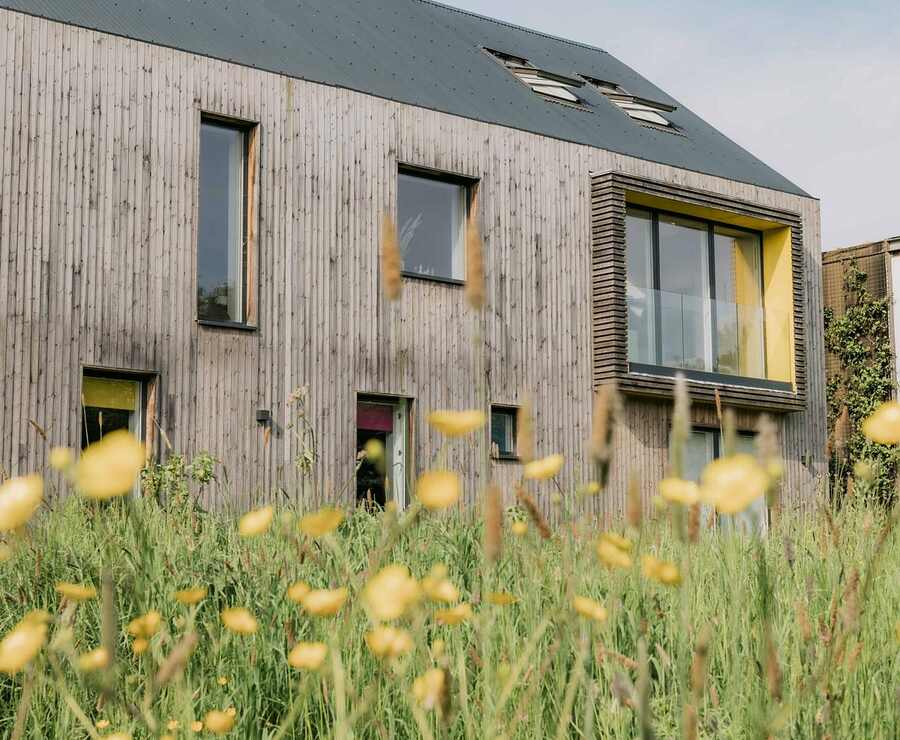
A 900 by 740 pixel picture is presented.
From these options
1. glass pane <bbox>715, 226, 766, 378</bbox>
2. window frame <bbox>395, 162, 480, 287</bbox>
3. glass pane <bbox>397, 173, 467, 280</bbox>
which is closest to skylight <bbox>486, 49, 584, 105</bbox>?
glass pane <bbox>715, 226, 766, 378</bbox>

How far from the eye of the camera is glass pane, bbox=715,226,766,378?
17.3m

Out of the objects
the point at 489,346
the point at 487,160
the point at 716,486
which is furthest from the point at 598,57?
the point at 716,486

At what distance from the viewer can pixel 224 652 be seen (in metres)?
3.35

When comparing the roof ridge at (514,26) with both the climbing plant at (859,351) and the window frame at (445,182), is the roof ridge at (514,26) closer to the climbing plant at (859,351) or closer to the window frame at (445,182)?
the window frame at (445,182)

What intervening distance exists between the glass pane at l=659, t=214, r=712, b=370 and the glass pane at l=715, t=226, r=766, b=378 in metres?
0.28

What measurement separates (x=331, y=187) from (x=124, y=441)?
12.9m

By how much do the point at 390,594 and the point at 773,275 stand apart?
1813cm

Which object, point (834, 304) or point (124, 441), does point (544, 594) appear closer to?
point (124, 441)

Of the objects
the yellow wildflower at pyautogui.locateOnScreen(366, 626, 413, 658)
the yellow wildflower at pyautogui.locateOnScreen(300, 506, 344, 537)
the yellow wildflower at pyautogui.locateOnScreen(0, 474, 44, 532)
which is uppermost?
the yellow wildflower at pyautogui.locateOnScreen(0, 474, 44, 532)

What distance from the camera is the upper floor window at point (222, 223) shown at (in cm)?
1280

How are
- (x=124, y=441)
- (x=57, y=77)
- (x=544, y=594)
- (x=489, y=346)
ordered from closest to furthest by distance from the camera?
(x=124, y=441)
(x=544, y=594)
(x=57, y=77)
(x=489, y=346)

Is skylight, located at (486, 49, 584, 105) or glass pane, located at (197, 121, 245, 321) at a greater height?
skylight, located at (486, 49, 584, 105)

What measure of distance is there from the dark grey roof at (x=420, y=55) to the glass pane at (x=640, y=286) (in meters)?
1.00

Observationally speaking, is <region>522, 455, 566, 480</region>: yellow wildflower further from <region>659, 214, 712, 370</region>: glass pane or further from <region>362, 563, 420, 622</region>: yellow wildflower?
<region>659, 214, 712, 370</region>: glass pane
